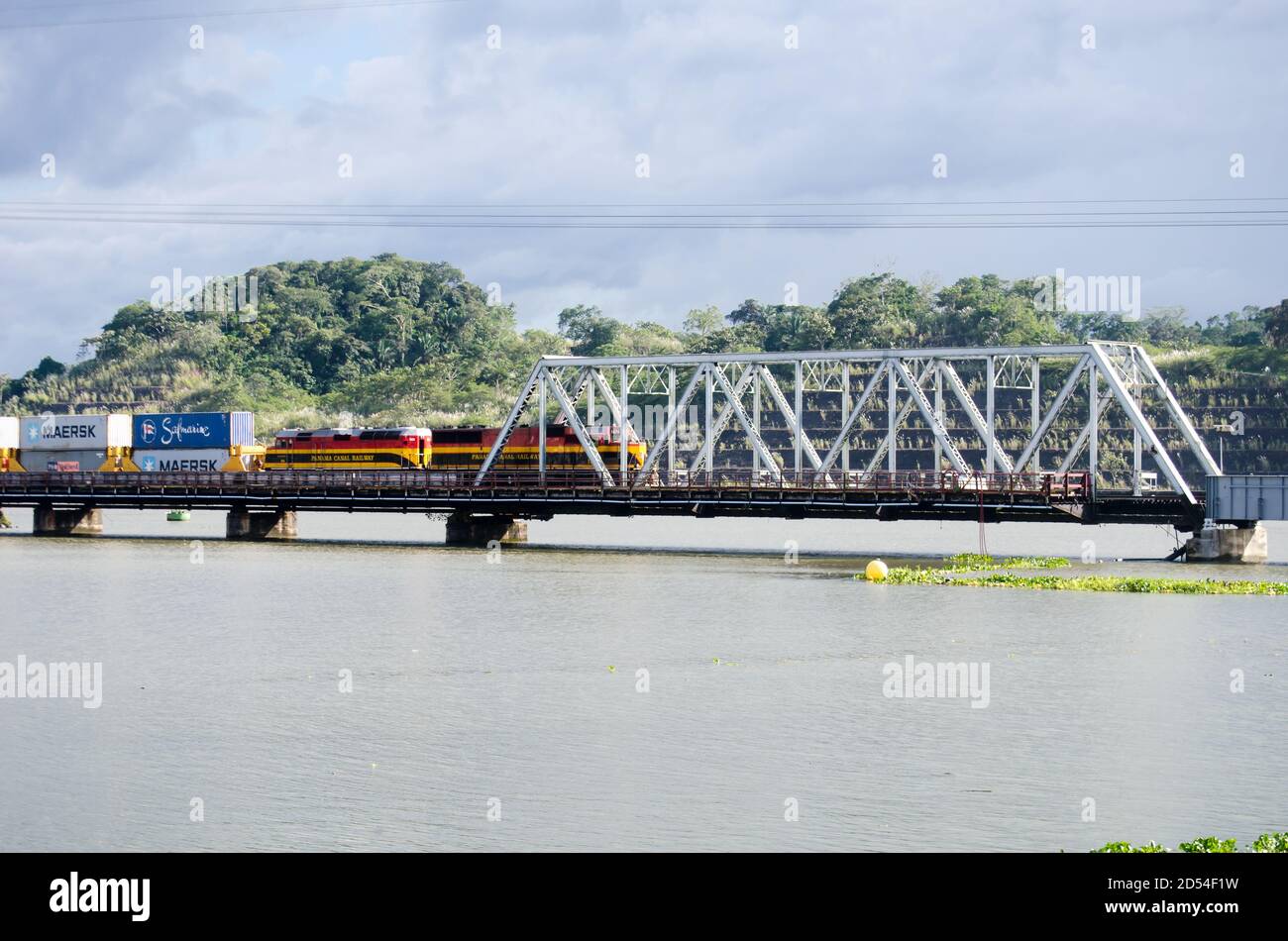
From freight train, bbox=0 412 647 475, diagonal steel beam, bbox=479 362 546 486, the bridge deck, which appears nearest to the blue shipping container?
freight train, bbox=0 412 647 475

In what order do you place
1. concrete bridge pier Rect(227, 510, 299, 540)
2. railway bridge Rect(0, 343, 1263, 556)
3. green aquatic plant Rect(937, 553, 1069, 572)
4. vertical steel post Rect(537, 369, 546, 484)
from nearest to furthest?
→ 1. green aquatic plant Rect(937, 553, 1069, 572)
2. railway bridge Rect(0, 343, 1263, 556)
3. vertical steel post Rect(537, 369, 546, 484)
4. concrete bridge pier Rect(227, 510, 299, 540)

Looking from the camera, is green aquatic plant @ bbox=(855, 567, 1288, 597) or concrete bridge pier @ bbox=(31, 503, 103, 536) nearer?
green aquatic plant @ bbox=(855, 567, 1288, 597)

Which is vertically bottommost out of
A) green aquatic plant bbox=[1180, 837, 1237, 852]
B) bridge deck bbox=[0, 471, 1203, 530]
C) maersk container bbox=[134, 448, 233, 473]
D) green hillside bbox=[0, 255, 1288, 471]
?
green aquatic plant bbox=[1180, 837, 1237, 852]

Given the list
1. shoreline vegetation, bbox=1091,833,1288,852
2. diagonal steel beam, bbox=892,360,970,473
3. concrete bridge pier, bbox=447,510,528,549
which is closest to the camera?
shoreline vegetation, bbox=1091,833,1288,852

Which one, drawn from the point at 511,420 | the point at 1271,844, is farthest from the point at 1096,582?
the point at 1271,844

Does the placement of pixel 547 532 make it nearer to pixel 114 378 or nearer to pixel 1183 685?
pixel 1183 685

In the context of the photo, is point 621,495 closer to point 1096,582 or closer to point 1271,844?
point 1096,582

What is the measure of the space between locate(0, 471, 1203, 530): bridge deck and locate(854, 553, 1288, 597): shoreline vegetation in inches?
91.5

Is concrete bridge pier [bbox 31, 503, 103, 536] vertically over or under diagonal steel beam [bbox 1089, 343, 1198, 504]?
under

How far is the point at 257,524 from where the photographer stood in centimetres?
9294

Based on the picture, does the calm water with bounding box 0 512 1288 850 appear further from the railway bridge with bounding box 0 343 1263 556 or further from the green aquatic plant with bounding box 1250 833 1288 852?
the railway bridge with bounding box 0 343 1263 556

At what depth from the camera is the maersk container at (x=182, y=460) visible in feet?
328

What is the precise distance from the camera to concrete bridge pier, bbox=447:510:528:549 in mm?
86125

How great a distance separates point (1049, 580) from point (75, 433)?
69.8 meters
